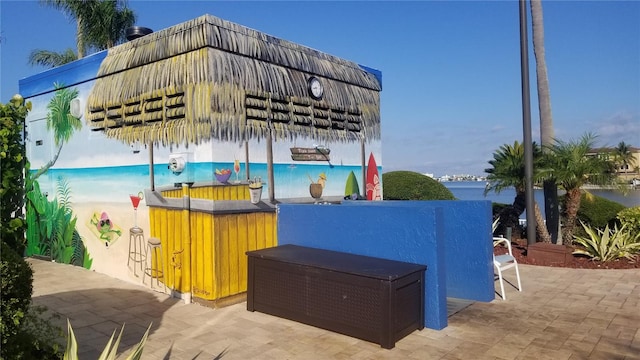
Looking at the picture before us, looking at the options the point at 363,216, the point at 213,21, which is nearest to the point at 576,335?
the point at 363,216

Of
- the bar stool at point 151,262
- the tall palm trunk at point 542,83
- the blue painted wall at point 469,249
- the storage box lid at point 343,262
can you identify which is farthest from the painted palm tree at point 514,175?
the bar stool at point 151,262

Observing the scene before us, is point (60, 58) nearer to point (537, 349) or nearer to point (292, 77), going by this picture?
point (292, 77)

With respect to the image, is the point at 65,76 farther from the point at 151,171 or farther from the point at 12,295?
the point at 12,295

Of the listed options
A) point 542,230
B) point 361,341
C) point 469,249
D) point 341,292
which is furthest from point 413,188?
point 361,341

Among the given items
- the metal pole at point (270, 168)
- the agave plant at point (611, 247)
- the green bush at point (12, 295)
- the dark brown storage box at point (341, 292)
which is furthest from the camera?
the agave plant at point (611, 247)

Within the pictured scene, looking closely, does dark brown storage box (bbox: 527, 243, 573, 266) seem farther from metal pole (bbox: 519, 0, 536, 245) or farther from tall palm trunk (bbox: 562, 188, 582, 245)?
tall palm trunk (bbox: 562, 188, 582, 245)

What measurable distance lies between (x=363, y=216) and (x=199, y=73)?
2.99 metres

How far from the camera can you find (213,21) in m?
6.22

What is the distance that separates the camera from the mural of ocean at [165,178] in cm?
657

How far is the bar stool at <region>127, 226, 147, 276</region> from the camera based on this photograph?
7.25m

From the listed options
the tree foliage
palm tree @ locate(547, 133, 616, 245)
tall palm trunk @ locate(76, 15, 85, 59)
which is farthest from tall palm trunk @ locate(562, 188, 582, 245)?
tall palm trunk @ locate(76, 15, 85, 59)

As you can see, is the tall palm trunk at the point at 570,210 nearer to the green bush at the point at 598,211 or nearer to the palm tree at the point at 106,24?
the green bush at the point at 598,211

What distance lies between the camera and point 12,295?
2947mm

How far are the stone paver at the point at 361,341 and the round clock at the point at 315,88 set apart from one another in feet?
12.1
